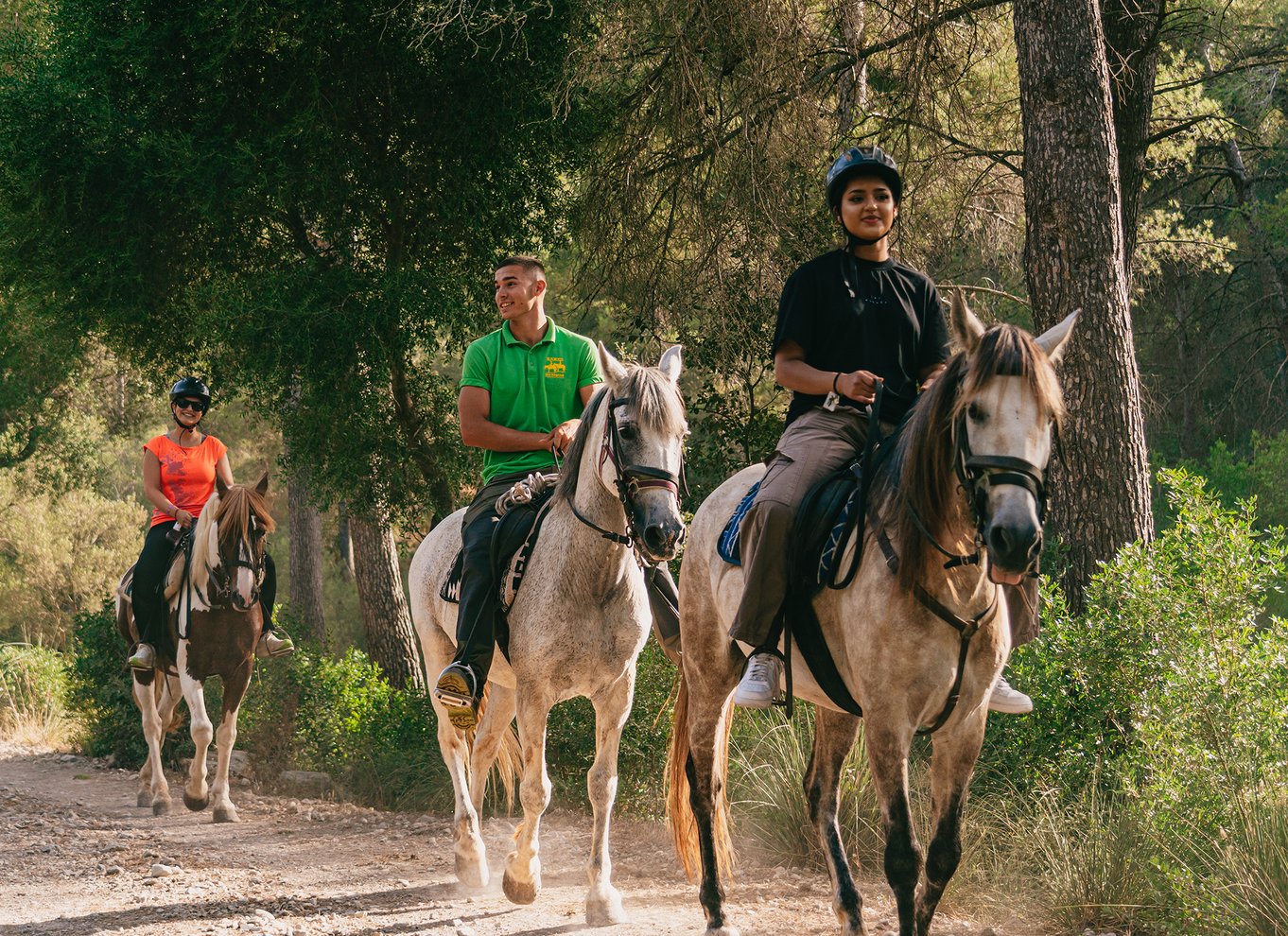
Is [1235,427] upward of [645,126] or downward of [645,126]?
downward

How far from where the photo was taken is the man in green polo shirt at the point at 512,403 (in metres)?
6.38

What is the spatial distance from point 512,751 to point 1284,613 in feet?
50.6

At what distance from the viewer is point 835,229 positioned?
11000 mm

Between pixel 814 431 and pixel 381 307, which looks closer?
pixel 814 431

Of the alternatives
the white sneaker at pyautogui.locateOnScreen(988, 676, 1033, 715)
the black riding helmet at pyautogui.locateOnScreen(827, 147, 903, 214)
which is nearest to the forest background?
the white sneaker at pyautogui.locateOnScreen(988, 676, 1033, 715)

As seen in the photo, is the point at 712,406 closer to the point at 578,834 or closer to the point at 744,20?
the point at 744,20

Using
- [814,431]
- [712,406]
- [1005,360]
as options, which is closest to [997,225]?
[712,406]

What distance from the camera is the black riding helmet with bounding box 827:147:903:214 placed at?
5.18 metres

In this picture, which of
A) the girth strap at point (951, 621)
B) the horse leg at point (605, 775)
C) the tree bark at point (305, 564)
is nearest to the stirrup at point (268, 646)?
the horse leg at point (605, 775)

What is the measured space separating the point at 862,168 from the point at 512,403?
8.07ft

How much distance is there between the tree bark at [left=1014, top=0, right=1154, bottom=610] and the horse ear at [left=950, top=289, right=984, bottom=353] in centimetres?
419

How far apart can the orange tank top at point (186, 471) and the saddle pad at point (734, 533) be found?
20.3 ft

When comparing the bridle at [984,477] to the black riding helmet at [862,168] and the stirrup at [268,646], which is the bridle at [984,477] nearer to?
the black riding helmet at [862,168]

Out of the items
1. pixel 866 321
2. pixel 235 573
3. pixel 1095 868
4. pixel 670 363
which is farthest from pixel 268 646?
pixel 1095 868
